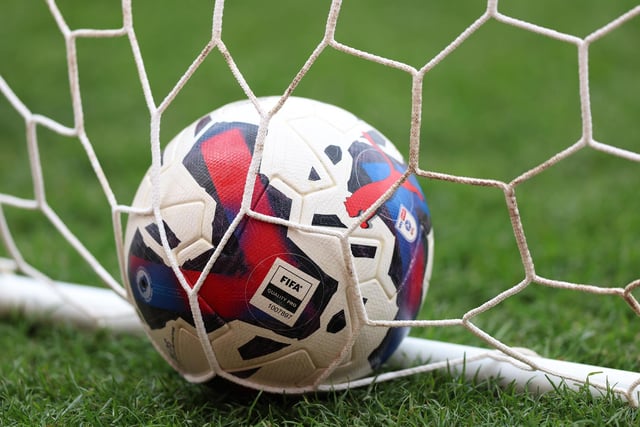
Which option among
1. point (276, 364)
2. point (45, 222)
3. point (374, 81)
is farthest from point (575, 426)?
point (374, 81)

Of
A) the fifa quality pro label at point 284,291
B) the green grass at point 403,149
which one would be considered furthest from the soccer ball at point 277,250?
the green grass at point 403,149

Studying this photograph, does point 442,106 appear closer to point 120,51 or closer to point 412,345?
point 120,51

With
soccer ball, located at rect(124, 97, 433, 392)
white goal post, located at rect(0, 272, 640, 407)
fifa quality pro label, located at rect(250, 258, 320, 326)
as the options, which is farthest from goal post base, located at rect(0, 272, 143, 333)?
fifa quality pro label, located at rect(250, 258, 320, 326)

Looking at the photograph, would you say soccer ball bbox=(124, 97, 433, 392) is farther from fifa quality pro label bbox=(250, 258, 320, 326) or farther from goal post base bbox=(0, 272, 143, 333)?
goal post base bbox=(0, 272, 143, 333)

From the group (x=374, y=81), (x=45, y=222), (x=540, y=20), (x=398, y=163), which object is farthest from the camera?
(x=540, y=20)

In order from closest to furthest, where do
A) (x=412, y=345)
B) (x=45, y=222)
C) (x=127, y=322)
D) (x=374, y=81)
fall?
(x=412, y=345)
(x=127, y=322)
(x=45, y=222)
(x=374, y=81)

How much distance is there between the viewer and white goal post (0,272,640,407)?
212 centimetres

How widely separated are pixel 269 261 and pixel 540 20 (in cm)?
583

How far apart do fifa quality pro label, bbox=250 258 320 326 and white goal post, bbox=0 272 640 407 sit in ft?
1.06

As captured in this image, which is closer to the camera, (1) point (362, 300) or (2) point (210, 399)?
(1) point (362, 300)

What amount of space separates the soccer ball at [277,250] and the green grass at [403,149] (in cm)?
18

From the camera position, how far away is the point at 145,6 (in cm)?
762

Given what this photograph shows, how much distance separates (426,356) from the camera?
2.39 metres

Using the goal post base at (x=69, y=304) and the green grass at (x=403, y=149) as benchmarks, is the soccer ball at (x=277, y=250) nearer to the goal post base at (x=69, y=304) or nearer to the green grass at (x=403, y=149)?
the green grass at (x=403, y=149)
